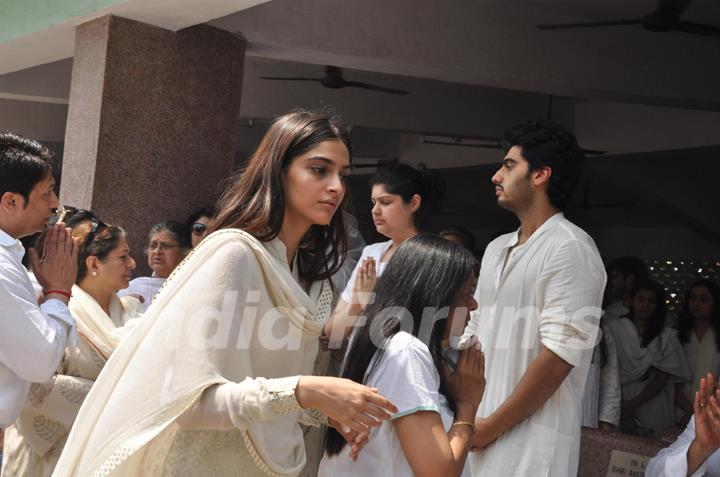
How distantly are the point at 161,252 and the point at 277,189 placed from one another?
3.43 m

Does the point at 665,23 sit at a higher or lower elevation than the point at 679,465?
higher

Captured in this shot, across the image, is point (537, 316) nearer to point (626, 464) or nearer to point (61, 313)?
point (626, 464)

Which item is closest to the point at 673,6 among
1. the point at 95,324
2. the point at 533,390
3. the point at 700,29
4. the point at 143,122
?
the point at 700,29

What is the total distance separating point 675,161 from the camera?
13656mm

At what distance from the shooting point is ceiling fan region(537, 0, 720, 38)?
7809 millimetres

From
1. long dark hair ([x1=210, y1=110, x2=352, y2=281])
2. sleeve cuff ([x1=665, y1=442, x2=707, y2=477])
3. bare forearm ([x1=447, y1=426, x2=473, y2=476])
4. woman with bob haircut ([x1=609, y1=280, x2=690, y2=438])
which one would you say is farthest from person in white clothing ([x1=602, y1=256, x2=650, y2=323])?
long dark hair ([x1=210, y1=110, x2=352, y2=281])

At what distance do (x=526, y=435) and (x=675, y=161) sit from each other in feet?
34.8

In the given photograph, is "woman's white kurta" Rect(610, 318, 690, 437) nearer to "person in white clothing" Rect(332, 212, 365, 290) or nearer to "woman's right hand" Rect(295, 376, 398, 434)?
"person in white clothing" Rect(332, 212, 365, 290)

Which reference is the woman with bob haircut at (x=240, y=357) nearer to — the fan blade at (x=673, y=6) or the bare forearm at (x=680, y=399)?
the fan blade at (x=673, y=6)

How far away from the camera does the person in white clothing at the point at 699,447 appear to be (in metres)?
3.70

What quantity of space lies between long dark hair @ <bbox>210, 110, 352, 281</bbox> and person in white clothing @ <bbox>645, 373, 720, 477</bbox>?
1.51 meters

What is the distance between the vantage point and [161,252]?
5.99 meters

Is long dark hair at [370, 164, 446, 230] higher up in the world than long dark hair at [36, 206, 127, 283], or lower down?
higher up

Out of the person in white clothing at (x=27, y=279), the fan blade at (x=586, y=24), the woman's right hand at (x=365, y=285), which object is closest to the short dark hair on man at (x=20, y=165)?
the person in white clothing at (x=27, y=279)
